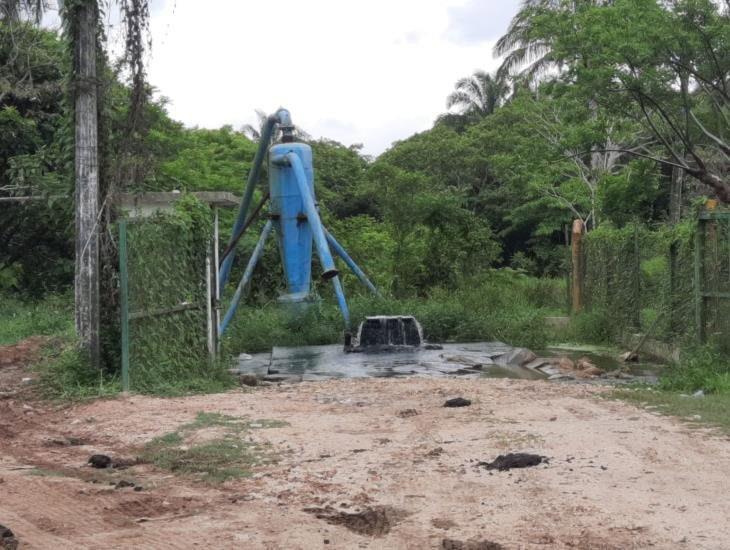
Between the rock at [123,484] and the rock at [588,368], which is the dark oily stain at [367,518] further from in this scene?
the rock at [588,368]

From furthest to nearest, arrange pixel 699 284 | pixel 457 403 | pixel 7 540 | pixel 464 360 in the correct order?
pixel 464 360 → pixel 699 284 → pixel 457 403 → pixel 7 540

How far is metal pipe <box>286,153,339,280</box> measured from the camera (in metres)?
20.0

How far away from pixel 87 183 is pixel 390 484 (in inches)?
287

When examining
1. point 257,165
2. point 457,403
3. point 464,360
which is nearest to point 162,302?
point 457,403

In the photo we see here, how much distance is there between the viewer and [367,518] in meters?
5.55

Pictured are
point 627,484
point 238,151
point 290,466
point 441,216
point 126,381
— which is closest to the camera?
point 627,484

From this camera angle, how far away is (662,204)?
39.9 metres

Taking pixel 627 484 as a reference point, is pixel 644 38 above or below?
above

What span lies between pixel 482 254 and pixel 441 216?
1581 millimetres

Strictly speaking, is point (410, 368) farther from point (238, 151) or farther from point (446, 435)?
point (238, 151)

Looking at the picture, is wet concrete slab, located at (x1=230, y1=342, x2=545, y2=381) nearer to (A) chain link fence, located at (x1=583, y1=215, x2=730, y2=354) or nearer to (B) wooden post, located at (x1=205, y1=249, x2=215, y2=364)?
(B) wooden post, located at (x1=205, y1=249, x2=215, y2=364)

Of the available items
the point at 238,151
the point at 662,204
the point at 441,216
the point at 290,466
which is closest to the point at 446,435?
the point at 290,466

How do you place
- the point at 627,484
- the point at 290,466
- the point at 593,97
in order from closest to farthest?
the point at 627,484, the point at 290,466, the point at 593,97

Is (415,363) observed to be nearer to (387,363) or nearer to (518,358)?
(387,363)
